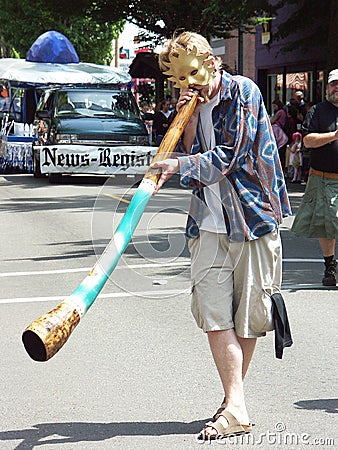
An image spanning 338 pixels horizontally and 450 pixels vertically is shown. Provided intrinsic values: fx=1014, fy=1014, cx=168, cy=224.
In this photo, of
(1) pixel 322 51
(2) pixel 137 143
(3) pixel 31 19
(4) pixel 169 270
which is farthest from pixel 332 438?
(3) pixel 31 19

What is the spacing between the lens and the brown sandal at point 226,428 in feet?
15.7

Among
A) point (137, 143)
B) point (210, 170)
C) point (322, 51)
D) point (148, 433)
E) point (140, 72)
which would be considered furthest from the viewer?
point (140, 72)

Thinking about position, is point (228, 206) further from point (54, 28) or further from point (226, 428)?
point (54, 28)

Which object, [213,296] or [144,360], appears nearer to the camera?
[213,296]

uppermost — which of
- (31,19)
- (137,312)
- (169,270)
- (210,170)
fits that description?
(31,19)

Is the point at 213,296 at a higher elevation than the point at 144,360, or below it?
higher

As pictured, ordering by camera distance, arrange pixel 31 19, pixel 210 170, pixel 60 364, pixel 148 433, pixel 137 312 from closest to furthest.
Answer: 1. pixel 210 170
2. pixel 148 433
3. pixel 60 364
4. pixel 137 312
5. pixel 31 19

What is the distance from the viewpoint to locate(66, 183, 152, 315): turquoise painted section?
4.36 m

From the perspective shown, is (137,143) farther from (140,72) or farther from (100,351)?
(140,72)

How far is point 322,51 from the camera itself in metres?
29.4

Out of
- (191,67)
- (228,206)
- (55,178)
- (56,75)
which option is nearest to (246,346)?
(228,206)

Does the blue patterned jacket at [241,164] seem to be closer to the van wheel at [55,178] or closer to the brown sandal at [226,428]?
the brown sandal at [226,428]

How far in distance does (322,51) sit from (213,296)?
25.5 metres

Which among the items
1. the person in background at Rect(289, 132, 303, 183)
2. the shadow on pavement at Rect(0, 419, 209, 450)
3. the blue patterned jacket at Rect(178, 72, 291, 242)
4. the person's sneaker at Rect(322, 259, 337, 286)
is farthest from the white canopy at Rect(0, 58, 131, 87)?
the blue patterned jacket at Rect(178, 72, 291, 242)
